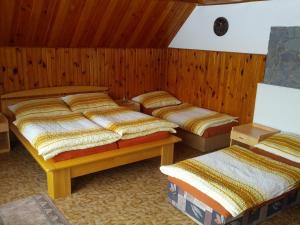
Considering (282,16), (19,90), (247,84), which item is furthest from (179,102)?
(19,90)

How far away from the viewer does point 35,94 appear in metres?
3.86

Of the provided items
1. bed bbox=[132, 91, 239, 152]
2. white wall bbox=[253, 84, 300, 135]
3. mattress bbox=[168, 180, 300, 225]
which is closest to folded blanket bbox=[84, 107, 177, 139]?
bed bbox=[132, 91, 239, 152]

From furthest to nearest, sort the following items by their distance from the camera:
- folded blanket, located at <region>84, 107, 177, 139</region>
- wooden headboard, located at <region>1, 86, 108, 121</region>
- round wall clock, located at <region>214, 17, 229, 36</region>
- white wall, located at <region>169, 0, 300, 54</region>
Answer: round wall clock, located at <region>214, 17, 229, 36</region>
wooden headboard, located at <region>1, 86, 108, 121</region>
white wall, located at <region>169, 0, 300, 54</region>
folded blanket, located at <region>84, 107, 177, 139</region>

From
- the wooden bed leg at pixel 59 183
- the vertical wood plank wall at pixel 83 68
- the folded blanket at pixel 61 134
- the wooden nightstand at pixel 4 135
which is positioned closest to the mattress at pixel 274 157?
the folded blanket at pixel 61 134

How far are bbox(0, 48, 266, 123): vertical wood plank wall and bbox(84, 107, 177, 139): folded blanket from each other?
38.1 inches

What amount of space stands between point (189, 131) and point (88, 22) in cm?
194

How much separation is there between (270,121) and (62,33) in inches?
112

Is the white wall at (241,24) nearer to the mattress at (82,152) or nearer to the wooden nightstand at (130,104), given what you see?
the wooden nightstand at (130,104)

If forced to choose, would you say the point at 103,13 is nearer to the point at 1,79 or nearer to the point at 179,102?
the point at 1,79

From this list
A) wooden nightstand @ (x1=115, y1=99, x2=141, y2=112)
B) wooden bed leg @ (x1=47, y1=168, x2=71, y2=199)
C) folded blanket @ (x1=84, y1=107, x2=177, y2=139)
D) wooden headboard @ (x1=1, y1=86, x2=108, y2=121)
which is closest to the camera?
wooden bed leg @ (x1=47, y1=168, x2=71, y2=199)

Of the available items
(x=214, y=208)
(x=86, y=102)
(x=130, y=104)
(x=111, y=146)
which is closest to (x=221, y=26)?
(x=130, y=104)

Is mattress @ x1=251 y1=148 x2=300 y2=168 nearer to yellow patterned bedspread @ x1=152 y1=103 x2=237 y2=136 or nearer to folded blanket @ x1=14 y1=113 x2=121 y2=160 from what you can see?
yellow patterned bedspread @ x1=152 y1=103 x2=237 y2=136

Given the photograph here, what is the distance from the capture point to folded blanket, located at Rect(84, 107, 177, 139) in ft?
9.69

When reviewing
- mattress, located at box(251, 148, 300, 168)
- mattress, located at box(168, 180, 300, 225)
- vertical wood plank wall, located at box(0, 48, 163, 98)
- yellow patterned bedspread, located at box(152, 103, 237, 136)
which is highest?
vertical wood plank wall, located at box(0, 48, 163, 98)
